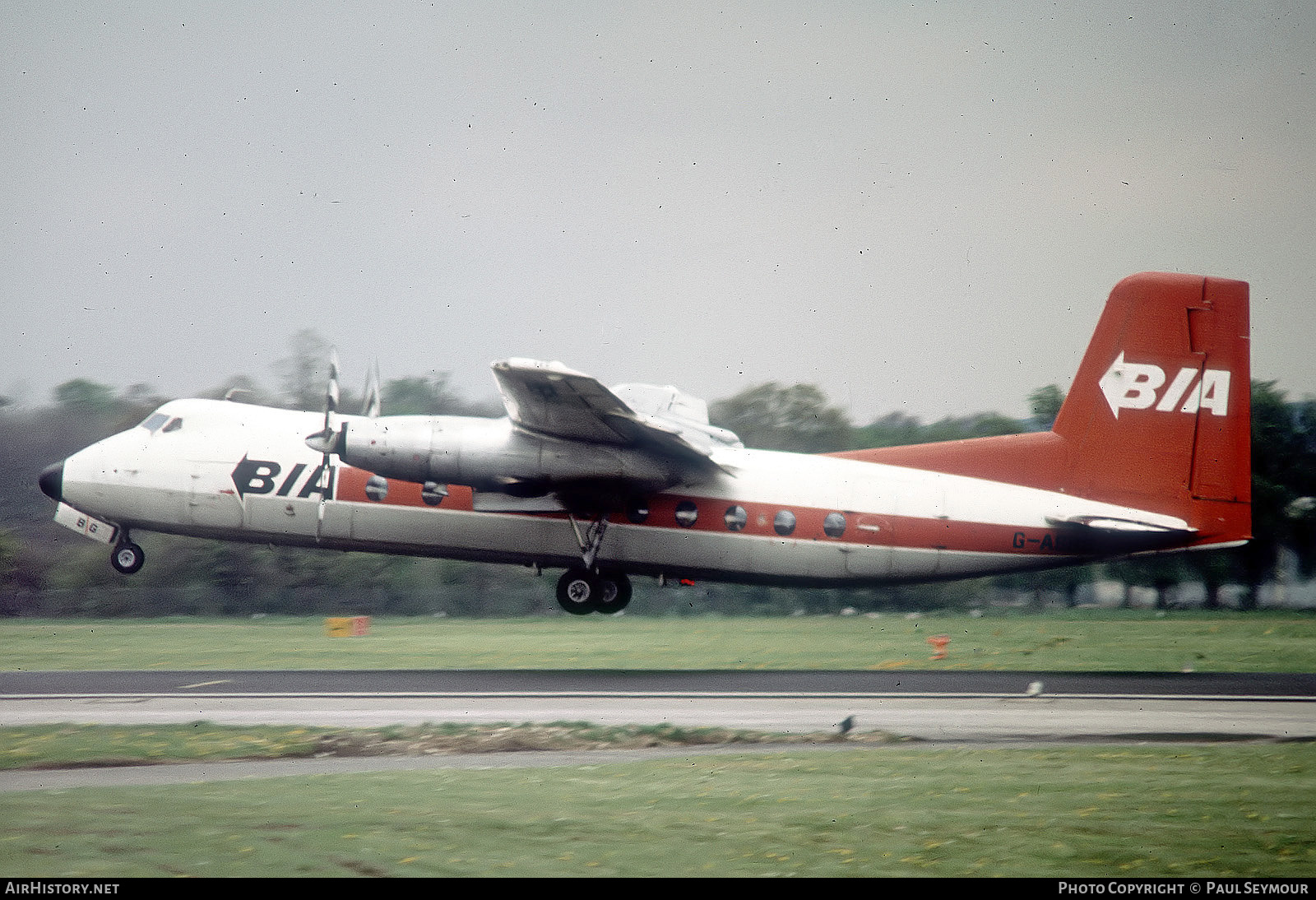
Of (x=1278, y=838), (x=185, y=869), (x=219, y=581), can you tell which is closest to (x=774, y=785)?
(x=1278, y=838)

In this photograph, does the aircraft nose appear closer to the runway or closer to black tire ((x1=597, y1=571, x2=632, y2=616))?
the runway

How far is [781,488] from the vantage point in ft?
74.2

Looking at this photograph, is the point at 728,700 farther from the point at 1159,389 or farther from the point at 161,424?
the point at 161,424

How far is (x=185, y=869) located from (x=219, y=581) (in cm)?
2923

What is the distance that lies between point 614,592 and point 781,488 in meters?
3.87

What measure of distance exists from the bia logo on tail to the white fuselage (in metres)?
2.06

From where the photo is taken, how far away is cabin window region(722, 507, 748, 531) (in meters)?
22.5

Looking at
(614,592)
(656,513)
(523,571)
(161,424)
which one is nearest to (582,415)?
(656,513)

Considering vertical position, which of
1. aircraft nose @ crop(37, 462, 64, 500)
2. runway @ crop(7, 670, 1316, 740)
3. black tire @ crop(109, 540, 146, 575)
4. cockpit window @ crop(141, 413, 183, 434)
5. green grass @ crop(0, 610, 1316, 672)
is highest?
cockpit window @ crop(141, 413, 183, 434)

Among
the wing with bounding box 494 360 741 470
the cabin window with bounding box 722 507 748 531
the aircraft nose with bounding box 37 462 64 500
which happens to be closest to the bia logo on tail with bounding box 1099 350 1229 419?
the cabin window with bounding box 722 507 748 531

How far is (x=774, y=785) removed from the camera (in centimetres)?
1281

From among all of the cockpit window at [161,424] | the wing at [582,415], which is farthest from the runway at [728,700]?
the cockpit window at [161,424]

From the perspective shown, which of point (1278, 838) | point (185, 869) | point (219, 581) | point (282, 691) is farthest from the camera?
point (219, 581)
